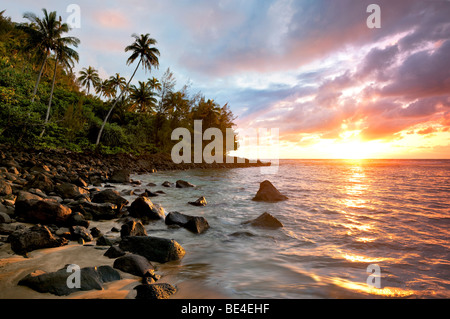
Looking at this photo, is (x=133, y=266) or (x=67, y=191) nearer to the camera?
(x=133, y=266)

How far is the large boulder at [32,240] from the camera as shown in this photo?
3.24 metres

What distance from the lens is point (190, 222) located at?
5344mm

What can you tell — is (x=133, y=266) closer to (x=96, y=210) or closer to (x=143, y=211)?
(x=143, y=211)

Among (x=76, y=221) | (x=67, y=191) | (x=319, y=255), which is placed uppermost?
(x=67, y=191)

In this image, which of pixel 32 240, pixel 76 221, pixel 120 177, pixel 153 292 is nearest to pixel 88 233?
pixel 76 221

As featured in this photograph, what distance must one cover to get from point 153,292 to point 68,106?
3346cm

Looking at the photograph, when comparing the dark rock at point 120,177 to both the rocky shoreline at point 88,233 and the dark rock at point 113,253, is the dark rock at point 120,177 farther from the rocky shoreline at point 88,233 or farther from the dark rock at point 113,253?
the dark rock at point 113,253

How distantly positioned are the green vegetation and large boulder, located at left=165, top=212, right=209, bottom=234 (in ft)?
43.3

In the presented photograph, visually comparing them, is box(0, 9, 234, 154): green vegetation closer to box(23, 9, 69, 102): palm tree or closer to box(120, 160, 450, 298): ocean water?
box(23, 9, 69, 102): palm tree

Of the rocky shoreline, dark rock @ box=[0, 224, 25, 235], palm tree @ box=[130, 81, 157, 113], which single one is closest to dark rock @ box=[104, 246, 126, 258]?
the rocky shoreline

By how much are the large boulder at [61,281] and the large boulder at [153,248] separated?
86 centimetres

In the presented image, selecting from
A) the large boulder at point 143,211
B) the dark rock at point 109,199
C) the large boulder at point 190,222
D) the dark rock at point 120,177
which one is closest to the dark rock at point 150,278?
the large boulder at point 190,222

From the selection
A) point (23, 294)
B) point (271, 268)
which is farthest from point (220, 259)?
point (23, 294)

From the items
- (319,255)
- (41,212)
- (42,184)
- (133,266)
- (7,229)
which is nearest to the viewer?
(133,266)
